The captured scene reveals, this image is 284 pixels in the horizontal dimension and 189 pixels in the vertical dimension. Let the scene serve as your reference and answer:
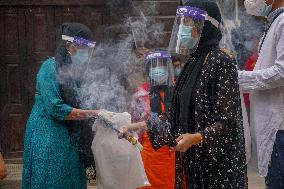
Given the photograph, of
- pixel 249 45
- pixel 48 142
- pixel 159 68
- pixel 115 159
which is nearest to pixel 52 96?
pixel 48 142

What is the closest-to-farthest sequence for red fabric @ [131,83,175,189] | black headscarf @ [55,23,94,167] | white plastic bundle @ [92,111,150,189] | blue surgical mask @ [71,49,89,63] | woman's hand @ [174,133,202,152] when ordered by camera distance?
woman's hand @ [174,133,202,152] < black headscarf @ [55,23,94,167] < blue surgical mask @ [71,49,89,63] < white plastic bundle @ [92,111,150,189] < red fabric @ [131,83,175,189]

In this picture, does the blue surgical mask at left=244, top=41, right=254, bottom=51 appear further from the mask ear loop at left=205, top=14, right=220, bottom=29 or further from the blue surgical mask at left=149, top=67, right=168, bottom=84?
the mask ear loop at left=205, top=14, right=220, bottom=29

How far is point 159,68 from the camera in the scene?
4.66 m

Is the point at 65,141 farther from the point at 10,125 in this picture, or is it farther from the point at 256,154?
the point at 10,125

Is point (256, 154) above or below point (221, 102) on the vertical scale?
below

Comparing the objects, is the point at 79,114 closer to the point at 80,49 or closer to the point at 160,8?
the point at 80,49

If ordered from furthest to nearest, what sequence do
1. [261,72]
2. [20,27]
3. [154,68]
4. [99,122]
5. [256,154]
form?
[20,27] → [154,68] → [99,122] → [256,154] → [261,72]

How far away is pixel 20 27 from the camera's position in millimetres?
7598

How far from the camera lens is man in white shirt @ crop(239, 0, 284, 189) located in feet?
11.1

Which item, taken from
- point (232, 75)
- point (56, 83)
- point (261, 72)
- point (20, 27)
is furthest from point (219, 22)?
point (20, 27)

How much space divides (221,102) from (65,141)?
165 centimetres

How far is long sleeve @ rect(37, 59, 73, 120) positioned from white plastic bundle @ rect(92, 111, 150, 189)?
1.51ft

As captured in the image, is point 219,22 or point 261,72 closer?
point 219,22

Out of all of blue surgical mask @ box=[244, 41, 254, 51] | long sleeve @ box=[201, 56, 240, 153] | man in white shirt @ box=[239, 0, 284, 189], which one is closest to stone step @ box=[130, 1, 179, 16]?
blue surgical mask @ box=[244, 41, 254, 51]
